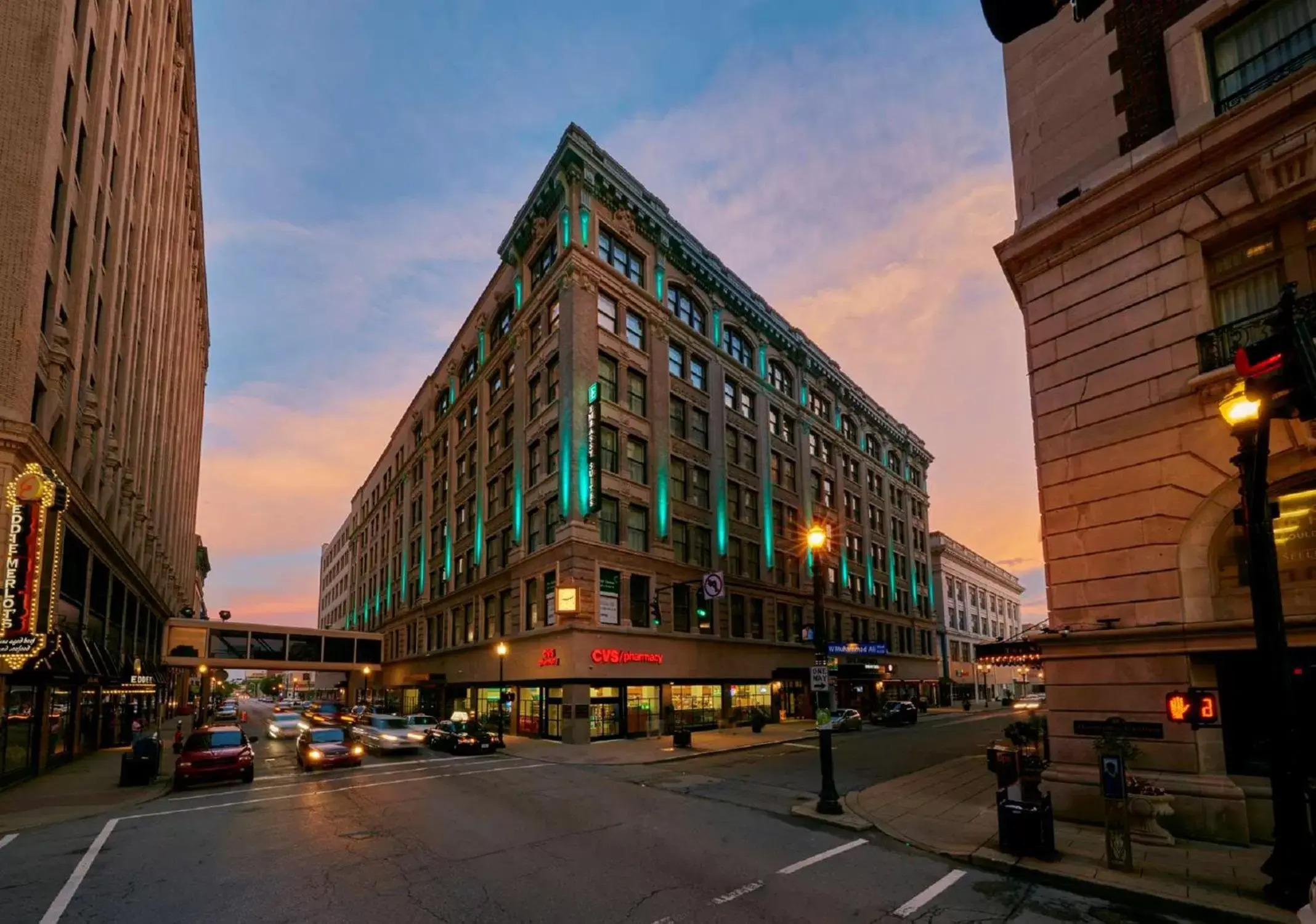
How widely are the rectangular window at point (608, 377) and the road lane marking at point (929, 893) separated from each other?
29.3 meters

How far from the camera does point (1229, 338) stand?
1326 centimetres

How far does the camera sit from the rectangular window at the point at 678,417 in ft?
139

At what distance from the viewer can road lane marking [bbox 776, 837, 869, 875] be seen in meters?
11.1

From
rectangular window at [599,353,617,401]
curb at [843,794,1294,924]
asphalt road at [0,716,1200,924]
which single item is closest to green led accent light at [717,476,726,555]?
rectangular window at [599,353,617,401]

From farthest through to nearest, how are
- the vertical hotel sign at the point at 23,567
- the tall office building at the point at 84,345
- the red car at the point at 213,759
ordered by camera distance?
Answer: the red car at the point at 213,759 < the tall office building at the point at 84,345 < the vertical hotel sign at the point at 23,567

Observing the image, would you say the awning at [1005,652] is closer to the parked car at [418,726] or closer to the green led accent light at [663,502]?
the green led accent light at [663,502]

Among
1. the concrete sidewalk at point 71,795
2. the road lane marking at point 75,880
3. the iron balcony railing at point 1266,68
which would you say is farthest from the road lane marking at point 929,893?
the concrete sidewalk at point 71,795

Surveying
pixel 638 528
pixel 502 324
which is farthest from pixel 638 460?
pixel 502 324

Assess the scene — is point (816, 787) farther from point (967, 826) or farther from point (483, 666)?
point (483, 666)

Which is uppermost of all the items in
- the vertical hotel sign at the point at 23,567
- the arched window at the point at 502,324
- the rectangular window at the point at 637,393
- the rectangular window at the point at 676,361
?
the arched window at the point at 502,324

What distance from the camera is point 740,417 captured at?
4822 cm

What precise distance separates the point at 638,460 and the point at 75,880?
3002cm

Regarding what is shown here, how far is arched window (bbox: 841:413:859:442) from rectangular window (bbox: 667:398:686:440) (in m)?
23.3

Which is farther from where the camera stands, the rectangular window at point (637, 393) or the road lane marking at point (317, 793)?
the rectangular window at point (637, 393)
